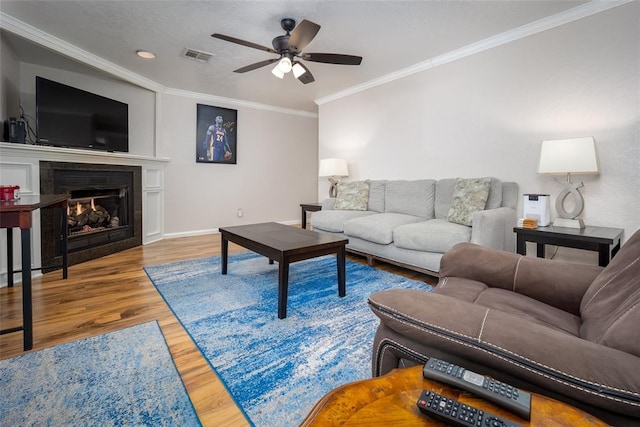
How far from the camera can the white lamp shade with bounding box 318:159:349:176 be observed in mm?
4492

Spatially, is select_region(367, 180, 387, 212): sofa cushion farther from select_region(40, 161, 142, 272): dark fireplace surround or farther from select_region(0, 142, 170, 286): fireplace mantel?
select_region(40, 161, 142, 272): dark fireplace surround

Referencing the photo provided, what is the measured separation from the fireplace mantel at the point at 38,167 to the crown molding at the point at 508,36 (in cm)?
336

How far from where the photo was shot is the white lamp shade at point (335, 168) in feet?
14.7

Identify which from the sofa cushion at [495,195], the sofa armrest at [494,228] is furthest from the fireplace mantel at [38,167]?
the sofa cushion at [495,195]

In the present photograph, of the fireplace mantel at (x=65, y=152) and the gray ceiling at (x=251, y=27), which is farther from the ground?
the gray ceiling at (x=251, y=27)

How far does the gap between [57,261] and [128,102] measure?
2331 millimetres

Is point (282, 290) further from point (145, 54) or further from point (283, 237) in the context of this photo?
point (145, 54)

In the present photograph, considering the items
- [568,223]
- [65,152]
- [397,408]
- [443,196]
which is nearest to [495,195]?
[443,196]

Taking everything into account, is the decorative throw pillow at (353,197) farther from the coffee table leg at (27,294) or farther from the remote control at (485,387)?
the remote control at (485,387)

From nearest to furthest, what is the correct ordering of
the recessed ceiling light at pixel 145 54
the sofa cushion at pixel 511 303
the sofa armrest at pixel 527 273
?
the sofa cushion at pixel 511 303
the sofa armrest at pixel 527 273
the recessed ceiling light at pixel 145 54

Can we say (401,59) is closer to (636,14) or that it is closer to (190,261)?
(636,14)

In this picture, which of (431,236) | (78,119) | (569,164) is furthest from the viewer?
(78,119)

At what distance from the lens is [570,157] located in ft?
7.53

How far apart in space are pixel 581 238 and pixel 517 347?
1.97m
